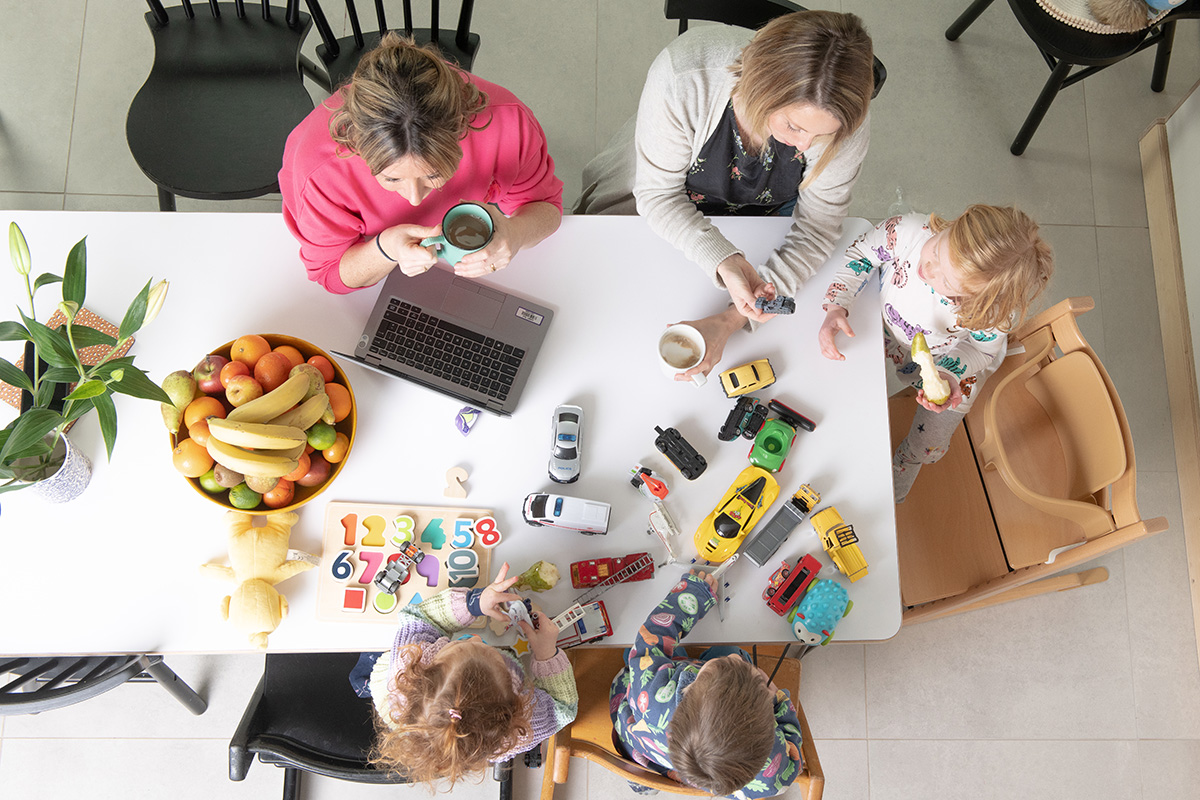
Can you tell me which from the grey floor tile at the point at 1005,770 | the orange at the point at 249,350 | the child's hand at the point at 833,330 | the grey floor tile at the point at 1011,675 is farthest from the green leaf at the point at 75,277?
the grey floor tile at the point at 1005,770

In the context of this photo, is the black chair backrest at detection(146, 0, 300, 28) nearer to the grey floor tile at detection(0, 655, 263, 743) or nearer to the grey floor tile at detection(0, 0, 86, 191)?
the grey floor tile at detection(0, 0, 86, 191)

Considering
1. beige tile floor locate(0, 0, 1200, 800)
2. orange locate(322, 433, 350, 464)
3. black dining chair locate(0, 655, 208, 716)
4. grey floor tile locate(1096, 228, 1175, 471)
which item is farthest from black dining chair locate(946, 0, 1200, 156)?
black dining chair locate(0, 655, 208, 716)

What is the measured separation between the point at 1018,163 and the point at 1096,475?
1.52m

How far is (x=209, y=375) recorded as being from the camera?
1.28m

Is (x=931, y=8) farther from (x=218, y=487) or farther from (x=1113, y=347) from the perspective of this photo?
(x=218, y=487)

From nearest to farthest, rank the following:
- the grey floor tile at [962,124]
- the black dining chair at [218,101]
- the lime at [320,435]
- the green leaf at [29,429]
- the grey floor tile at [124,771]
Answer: the green leaf at [29,429]
the lime at [320,435]
the black dining chair at [218,101]
the grey floor tile at [124,771]
the grey floor tile at [962,124]

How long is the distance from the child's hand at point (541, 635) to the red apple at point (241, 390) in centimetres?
62

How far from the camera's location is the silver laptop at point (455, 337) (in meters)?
1.45

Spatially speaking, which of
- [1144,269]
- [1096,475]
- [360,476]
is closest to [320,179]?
[360,476]

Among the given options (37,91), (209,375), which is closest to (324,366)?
(209,375)

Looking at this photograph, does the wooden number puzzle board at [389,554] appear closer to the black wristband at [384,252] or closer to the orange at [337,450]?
the orange at [337,450]

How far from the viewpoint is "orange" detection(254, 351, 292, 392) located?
4.27ft

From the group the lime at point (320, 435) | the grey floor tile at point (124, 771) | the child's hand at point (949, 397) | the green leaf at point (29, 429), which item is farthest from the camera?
the grey floor tile at point (124, 771)

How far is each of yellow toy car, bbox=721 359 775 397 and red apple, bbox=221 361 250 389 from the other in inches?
34.9
